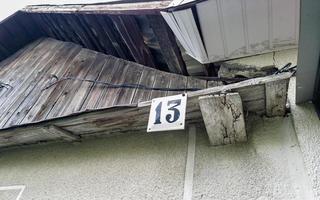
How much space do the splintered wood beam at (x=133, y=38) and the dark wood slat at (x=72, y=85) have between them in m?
0.48

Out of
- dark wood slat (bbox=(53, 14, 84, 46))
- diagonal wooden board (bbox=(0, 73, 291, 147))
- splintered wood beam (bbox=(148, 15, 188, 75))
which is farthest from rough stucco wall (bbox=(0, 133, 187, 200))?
dark wood slat (bbox=(53, 14, 84, 46))

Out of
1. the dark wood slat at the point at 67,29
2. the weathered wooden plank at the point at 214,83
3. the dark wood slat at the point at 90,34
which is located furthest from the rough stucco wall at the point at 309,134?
the dark wood slat at the point at 67,29

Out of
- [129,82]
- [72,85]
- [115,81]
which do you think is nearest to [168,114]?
[129,82]

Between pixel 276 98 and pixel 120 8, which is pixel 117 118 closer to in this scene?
pixel 120 8

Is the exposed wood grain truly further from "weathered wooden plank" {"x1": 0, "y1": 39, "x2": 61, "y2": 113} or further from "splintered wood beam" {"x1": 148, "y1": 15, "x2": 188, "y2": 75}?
"weathered wooden plank" {"x1": 0, "y1": 39, "x2": 61, "y2": 113}

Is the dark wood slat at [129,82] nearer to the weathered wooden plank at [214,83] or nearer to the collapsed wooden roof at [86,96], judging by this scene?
the collapsed wooden roof at [86,96]

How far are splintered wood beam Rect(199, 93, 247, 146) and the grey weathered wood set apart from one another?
0.55ft

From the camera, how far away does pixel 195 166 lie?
162 centimetres

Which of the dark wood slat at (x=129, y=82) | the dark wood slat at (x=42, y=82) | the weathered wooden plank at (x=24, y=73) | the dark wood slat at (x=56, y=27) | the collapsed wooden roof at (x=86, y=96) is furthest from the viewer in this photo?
the dark wood slat at (x=56, y=27)

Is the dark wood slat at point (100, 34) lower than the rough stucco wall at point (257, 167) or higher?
higher

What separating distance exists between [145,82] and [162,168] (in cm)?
61

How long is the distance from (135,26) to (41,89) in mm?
1034

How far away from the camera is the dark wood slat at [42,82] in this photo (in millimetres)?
2133

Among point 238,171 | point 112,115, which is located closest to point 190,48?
point 112,115
